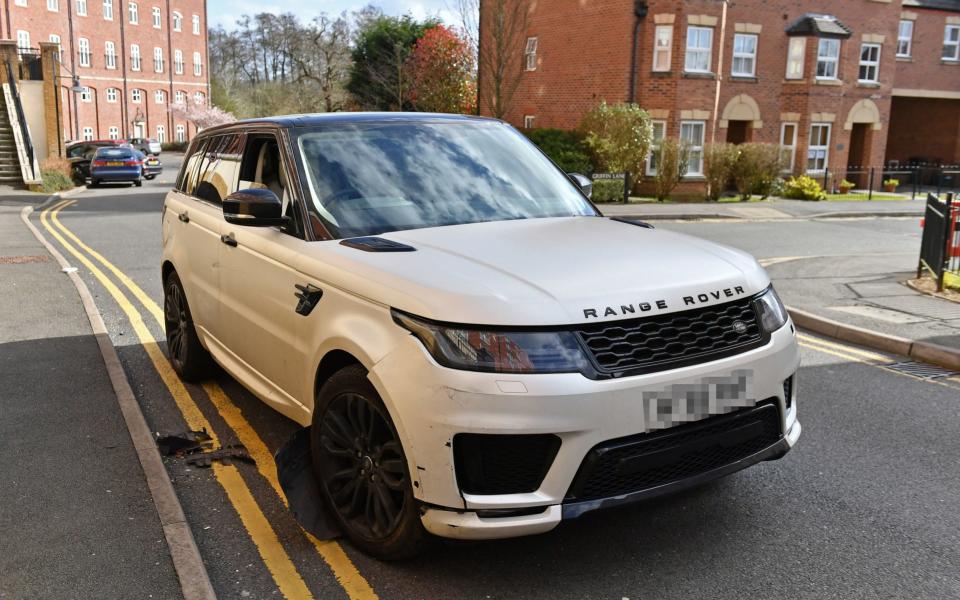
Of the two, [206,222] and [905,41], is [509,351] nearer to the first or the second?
[206,222]

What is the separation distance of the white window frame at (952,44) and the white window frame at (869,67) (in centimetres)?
622

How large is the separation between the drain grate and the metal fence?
2453cm

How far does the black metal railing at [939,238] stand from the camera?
33.0 ft

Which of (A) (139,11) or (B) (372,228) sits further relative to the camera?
(A) (139,11)

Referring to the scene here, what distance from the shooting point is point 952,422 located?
5.56m

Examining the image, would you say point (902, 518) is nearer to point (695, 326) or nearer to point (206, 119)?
point (695, 326)

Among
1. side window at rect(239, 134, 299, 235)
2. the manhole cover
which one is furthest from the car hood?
the manhole cover

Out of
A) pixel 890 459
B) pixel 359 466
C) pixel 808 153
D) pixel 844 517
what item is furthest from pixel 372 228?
pixel 808 153

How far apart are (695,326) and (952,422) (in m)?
3.20

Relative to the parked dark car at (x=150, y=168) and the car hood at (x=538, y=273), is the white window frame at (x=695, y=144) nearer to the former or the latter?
the parked dark car at (x=150, y=168)

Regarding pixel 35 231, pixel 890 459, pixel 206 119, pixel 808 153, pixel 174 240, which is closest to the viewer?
pixel 890 459

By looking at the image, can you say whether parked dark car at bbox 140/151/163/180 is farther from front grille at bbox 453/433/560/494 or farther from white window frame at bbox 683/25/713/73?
front grille at bbox 453/433/560/494

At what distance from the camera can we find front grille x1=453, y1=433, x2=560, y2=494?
313 centimetres

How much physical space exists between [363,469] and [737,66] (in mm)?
30249
